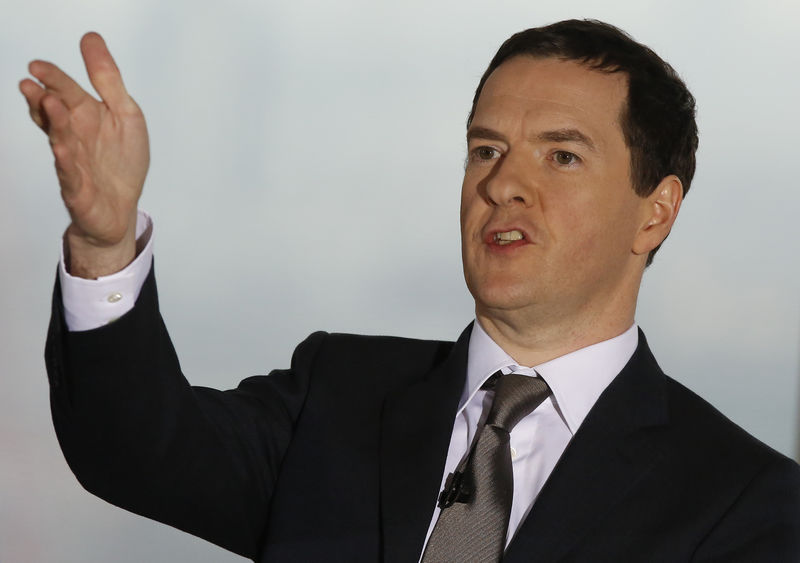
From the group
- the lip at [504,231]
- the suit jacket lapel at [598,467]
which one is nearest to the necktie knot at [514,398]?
the suit jacket lapel at [598,467]

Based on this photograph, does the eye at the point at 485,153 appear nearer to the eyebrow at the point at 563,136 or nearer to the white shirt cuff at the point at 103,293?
the eyebrow at the point at 563,136

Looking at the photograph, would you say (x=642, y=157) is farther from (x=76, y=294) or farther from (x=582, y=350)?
(x=76, y=294)

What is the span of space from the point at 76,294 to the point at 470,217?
0.79m

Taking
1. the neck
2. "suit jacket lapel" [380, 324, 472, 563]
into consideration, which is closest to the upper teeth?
the neck

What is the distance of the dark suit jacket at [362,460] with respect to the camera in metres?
1.87

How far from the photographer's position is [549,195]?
2197 millimetres

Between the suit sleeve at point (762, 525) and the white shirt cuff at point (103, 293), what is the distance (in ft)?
3.28

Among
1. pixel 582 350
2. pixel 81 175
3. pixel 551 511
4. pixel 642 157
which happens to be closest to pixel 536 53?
pixel 642 157

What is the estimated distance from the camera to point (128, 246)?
175 centimetres

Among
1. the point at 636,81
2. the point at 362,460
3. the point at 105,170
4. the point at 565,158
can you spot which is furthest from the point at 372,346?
the point at 105,170

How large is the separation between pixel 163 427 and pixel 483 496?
0.55 meters

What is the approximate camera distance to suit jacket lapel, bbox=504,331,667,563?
6.61ft

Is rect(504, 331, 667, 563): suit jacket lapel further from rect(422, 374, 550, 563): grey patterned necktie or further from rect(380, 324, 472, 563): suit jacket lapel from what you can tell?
rect(380, 324, 472, 563): suit jacket lapel

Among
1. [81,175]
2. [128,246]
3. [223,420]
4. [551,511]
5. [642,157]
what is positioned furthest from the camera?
[642,157]
